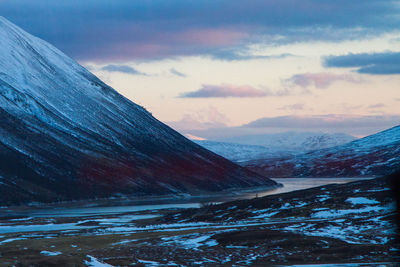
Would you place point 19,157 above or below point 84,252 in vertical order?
above

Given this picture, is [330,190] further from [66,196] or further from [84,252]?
[66,196]

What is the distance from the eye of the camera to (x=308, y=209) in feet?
311

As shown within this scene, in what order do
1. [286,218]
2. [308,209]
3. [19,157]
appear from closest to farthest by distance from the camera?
1. [286,218]
2. [308,209]
3. [19,157]

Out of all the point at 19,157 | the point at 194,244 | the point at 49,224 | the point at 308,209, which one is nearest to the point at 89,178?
the point at 19,157

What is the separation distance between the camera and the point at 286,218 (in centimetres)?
8919

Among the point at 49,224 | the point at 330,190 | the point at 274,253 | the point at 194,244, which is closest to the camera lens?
the point at 274,253

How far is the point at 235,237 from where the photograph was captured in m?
69.0

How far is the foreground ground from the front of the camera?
5694 centimetres

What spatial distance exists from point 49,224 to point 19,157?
98.4m

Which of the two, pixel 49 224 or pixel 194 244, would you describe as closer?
pixel 194 244

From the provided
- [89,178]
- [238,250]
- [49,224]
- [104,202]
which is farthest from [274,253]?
[89,178]

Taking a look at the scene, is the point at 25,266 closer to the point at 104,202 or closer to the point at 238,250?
the point at 238,250

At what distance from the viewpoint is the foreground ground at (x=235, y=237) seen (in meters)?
56.9

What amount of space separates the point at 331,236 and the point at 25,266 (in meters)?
30.2
